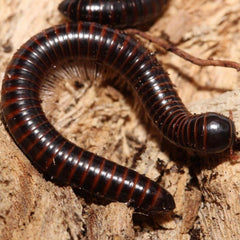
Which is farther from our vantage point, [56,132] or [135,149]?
[135,149]

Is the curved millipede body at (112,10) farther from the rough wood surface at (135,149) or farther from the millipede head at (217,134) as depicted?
Result: the millipede head at (217,134)

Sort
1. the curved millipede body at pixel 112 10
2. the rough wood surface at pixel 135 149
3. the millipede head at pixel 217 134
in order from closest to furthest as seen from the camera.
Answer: the rough wood surface at pixel 135 149, the millipede head at pixel 217 134, the curved millipede body at pixel 112 10

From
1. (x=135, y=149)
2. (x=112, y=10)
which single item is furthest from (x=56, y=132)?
(x=112, y=10)

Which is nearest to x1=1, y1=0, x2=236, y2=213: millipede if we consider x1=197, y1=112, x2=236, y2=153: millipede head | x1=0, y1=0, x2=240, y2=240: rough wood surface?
x1=197, y1=112, x2=236, y2=153: millipede head

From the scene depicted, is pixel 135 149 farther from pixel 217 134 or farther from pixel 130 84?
pixel 217 134

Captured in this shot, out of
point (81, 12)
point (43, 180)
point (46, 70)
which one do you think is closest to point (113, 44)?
point (81, 12)

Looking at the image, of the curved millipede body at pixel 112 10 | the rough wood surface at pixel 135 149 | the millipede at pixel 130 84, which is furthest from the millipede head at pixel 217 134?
the curved millipede body at pixel 112 10

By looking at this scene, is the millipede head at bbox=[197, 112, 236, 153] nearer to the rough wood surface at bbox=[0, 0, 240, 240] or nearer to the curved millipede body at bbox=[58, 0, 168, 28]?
the rough wood surface at bbox=[0, 0, 240, 240]
